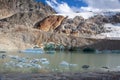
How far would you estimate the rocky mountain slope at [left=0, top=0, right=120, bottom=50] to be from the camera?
320ft

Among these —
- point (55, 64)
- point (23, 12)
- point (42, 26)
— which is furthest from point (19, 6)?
point (55, 64)

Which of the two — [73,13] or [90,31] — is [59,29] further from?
[73,13]

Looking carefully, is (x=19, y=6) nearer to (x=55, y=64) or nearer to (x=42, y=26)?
(x=42, y=26)

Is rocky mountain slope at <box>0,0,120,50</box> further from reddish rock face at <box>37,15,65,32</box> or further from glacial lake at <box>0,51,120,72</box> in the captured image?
glacial lake at <box>0,51,120,72</box>

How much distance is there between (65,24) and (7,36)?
38925 mm

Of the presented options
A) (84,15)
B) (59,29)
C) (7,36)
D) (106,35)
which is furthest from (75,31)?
(7,36)

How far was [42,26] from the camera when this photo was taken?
402 feet

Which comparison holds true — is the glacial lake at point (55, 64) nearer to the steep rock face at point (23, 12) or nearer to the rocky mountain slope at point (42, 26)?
the rocky mountain slope at point (42, 26)

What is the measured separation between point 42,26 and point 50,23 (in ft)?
11.5

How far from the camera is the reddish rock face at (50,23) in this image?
399 feet

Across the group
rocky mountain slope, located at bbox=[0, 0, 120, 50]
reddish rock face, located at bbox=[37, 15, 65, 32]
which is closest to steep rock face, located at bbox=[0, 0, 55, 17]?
rocky mountain slope, located at bbox=[0, 0, 120, 50]

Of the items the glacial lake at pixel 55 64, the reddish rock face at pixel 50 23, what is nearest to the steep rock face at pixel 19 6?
the reddish rock face at pixel 50 23

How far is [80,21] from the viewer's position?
129 meters

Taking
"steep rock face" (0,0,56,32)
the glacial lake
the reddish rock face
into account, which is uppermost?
"steep rock face" (0,0,56,32)
